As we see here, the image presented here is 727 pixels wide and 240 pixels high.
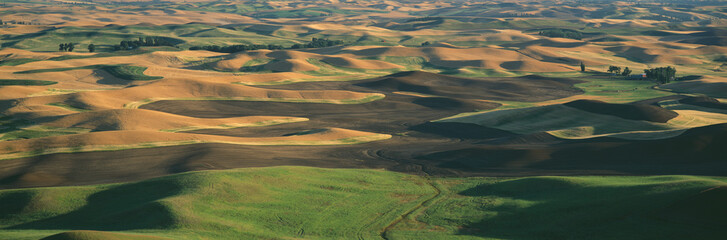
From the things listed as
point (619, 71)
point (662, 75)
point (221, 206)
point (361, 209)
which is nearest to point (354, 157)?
point (361, 209)

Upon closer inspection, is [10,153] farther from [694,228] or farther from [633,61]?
[633,61]

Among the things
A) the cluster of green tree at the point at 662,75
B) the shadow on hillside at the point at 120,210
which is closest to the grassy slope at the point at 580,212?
the shadow on hillside at the point at 120,210

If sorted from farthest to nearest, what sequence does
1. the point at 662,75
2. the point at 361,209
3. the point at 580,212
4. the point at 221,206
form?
the point at 662,75, the point at 361,209, the point at 221,206, the point at 580,212

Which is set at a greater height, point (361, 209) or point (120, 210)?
point (361, 209)

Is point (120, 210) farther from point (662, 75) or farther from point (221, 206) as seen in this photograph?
point (662, 75)

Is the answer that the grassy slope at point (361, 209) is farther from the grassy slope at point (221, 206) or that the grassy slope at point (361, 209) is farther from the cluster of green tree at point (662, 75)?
the cluster of green tree at point (662, 75)

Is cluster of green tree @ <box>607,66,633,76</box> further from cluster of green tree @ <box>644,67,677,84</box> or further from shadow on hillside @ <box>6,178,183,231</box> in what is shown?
shadow on hillside @ <box>6,178,183,231</box>

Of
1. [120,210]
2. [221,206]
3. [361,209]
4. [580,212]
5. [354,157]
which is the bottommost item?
[354,157]

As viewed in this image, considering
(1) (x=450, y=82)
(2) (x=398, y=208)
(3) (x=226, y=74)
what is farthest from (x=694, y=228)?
(3) (x=226, y=74)
